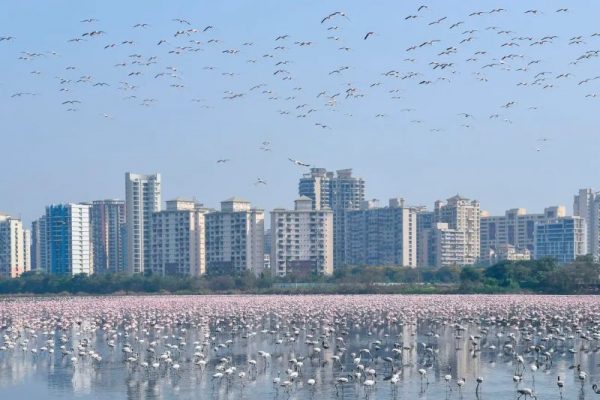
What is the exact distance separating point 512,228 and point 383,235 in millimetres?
29650

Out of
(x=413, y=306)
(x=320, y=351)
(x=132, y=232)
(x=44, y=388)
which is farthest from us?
(x=132, y=232)

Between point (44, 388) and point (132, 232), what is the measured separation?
100505 mm

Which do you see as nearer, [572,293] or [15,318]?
[15,318]

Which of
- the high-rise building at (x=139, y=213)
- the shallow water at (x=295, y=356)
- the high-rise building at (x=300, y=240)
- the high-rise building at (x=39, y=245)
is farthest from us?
the high-rise building at (x=39, y=245)

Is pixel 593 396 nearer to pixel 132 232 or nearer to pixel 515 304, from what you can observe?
pixel 515 304

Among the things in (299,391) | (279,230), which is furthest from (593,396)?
(279,230)

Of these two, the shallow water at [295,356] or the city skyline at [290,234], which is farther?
the city skyline at [290,234]

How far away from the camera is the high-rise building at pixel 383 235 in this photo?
126 metres

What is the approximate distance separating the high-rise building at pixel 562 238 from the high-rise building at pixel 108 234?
50816mm

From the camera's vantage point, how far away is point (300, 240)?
10975cm

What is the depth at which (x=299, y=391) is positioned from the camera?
2298 centimetres

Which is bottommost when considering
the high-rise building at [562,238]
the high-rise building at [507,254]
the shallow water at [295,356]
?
the shallow water at [295,356]

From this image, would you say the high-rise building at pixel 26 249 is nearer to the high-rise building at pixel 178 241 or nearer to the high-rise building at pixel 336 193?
the high-rise building at pixel 178 241

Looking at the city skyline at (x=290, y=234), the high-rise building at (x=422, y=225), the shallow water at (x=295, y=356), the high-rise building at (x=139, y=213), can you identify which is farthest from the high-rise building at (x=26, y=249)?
the shallow water at (x=295, y=356)
